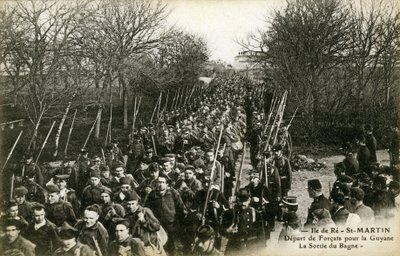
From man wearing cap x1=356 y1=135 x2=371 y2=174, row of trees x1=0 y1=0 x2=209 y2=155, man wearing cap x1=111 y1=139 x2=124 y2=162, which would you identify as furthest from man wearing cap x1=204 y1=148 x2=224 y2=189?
man wearing cap x1=356 y1=135 x2=371 y2=174

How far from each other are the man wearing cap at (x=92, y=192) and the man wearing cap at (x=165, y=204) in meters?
0.53

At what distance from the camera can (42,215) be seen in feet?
14.8

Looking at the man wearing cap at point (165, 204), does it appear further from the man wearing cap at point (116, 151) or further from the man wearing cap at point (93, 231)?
the man wearing cap at point (116, 151)

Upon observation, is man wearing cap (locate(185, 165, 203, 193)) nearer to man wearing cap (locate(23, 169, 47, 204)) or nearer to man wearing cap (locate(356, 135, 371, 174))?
man wearing cap (locate(23, 169, 47, 204))

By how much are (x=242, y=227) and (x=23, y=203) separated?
2.35 m

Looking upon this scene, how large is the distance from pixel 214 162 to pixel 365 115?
2.07 m

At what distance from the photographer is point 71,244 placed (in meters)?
4.25

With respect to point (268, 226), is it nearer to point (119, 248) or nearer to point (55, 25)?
point (119, 248)

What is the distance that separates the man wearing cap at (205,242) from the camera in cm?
438

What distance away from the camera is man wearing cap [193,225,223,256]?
4.38m

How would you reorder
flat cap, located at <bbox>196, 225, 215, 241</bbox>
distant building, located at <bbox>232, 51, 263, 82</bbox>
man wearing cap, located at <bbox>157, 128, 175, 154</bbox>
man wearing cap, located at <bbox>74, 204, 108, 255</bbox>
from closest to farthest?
man wearing cap, located at <bbox>74, 204, 108, 255</bbox> < flat cap, located at <bbox>196, 225, 215, 241</bbox> < man wearing cap, located at <bbox>157, 128, 175, 154</bbox> < distant building, located at <bbox>232, 51, 263, 82</bbox>

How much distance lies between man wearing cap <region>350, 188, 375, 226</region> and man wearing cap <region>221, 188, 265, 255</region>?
3.31ft

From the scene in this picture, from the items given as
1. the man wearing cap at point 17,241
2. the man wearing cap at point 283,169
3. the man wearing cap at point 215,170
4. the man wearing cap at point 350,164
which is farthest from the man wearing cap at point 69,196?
the man wearing cap at point 350,164

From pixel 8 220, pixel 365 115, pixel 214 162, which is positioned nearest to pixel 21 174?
pixel 8 220
